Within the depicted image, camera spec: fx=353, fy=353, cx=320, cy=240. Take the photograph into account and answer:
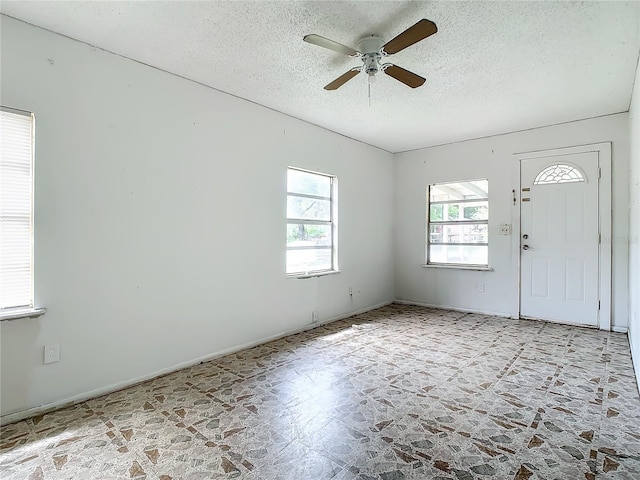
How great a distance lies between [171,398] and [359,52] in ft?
9.28

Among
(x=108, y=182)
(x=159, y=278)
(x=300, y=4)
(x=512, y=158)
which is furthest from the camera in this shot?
(x=512, y=158)

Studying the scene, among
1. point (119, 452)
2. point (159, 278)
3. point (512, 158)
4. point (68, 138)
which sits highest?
point (512, 158)

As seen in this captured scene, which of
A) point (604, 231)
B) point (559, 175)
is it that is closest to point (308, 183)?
point (559, 175)

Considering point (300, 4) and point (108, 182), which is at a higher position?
point (300, 4)

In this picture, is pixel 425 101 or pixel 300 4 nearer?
pixel 300 4

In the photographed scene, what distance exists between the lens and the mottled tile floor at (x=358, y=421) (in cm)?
180

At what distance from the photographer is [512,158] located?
16.0 ft

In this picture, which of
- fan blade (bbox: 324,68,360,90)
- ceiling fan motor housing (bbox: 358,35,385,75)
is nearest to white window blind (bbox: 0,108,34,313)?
fan blade (bbox: 324,68,360,90)

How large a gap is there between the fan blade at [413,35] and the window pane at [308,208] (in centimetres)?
223

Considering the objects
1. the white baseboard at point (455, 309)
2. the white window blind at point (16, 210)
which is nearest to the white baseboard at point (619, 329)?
the white baseboard at point (455, 309)

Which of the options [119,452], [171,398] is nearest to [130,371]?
[171,398]

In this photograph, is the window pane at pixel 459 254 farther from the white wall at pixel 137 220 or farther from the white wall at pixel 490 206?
the white wall at pixel 137 220

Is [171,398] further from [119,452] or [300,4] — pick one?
[300,4]

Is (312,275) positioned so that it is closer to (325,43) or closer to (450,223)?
(450,223)
